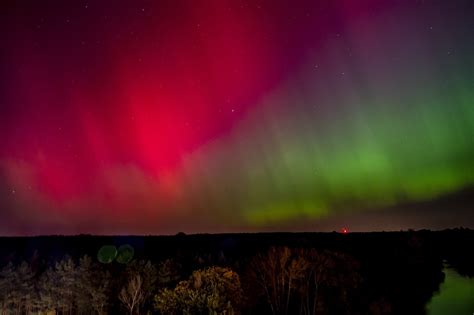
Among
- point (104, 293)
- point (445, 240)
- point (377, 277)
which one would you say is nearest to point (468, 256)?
point (445, 240)

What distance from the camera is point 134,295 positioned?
4459 centimetres

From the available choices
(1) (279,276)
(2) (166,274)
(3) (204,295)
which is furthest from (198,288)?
(1) (279,276)

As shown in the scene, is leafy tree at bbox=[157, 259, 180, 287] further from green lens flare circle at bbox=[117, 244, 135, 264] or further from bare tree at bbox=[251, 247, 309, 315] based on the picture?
green lens flare circle at bbox=[117, 244, 135, 264]

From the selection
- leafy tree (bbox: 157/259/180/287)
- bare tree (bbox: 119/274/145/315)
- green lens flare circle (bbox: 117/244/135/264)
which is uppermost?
green lens flare circle (bbox: 117/244/135/264)

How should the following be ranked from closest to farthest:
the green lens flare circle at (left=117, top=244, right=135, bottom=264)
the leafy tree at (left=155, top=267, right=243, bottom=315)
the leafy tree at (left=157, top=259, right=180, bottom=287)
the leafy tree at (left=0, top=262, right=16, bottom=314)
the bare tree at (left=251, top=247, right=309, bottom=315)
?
1. the leafy tree at (left=155, top=267, right=243, bottom=315)
2. the leafy tree at (left=0, top=262, right=16, bottom=314)
3. the leafy tree at (left=157, top=259, right=180, bottom=287)
4. the bare tree at (left=251, top=247, right=309, bottom=315)
5. the green lens flare circle at (left=117, top=244, right=135, bottom=264)

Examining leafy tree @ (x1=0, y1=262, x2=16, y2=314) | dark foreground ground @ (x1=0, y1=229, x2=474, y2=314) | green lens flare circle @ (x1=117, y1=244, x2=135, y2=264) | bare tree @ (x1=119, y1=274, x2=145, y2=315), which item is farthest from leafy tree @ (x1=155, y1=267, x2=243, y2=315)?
green lens flare circle @ (x1=117, y1=244, x2=135, y2=264)

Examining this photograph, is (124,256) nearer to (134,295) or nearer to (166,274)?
(166,274)

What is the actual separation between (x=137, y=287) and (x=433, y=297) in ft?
160

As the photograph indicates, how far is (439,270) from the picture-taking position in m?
93.1

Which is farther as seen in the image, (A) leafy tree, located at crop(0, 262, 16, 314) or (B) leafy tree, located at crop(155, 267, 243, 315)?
(A) leafy tree, located at crop(0, 262, 16, 314)

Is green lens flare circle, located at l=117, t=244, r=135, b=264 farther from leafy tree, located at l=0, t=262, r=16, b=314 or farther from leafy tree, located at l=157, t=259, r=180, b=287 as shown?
leafy tree, located at l=0, t=262, r=16, b=314

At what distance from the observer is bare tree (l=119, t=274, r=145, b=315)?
43.8 m

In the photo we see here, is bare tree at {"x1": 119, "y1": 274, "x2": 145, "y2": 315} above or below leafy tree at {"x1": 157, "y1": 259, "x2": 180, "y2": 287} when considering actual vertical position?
below

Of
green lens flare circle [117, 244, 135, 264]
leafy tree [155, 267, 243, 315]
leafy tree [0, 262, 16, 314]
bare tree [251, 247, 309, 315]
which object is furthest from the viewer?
green lens flare circle [117, 244, 135, 264]
